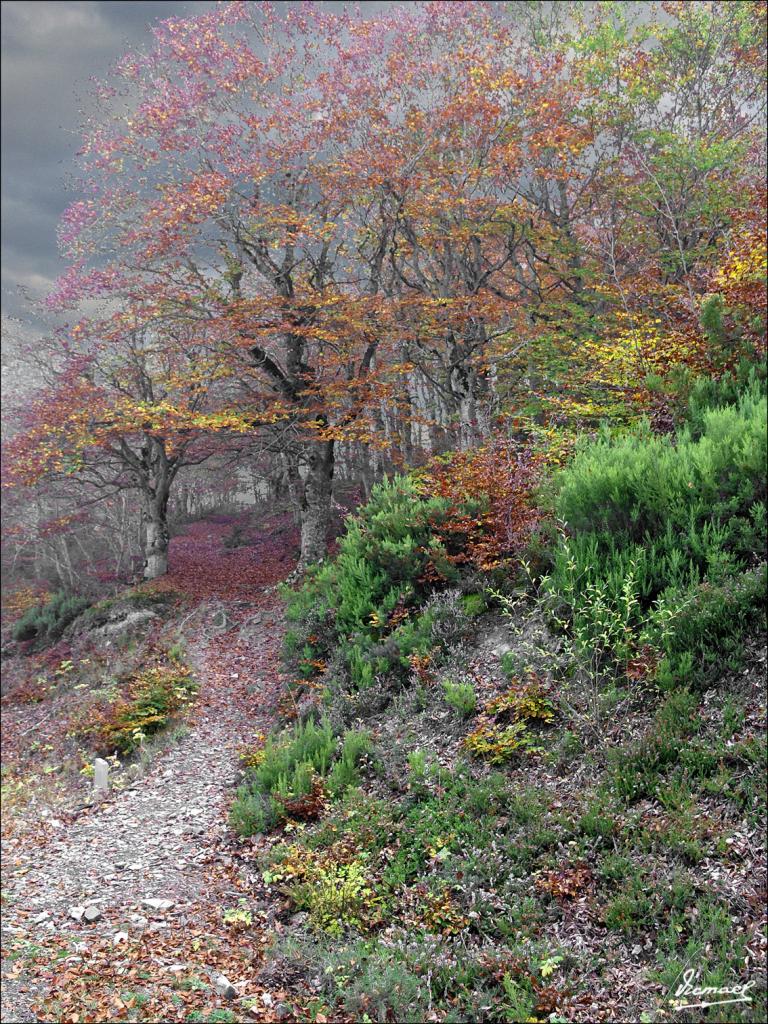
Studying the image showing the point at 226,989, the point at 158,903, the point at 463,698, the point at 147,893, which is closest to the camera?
the point at 226,989

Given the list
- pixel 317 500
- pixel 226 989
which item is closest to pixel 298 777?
pixel 226 989

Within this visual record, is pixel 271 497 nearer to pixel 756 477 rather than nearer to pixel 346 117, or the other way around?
pixel 346 117

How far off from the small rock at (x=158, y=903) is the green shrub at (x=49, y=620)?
12.3m

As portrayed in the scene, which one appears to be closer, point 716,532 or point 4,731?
point 716,532

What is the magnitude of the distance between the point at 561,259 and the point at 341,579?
10.6m

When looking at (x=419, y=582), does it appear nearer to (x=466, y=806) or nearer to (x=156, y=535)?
(x=466, y=806)

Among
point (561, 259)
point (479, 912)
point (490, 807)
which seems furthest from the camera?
point (561, 259)

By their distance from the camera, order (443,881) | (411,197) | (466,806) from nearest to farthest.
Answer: (443,881) → (466,806) → (411,197)

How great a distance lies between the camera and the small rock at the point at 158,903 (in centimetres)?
551

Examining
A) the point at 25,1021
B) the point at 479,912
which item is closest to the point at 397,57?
the point at 479,912

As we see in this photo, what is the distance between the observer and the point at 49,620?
657 inches

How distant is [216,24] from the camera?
13.4 meters

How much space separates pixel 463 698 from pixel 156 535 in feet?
42.3

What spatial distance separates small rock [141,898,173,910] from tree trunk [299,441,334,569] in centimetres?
983
